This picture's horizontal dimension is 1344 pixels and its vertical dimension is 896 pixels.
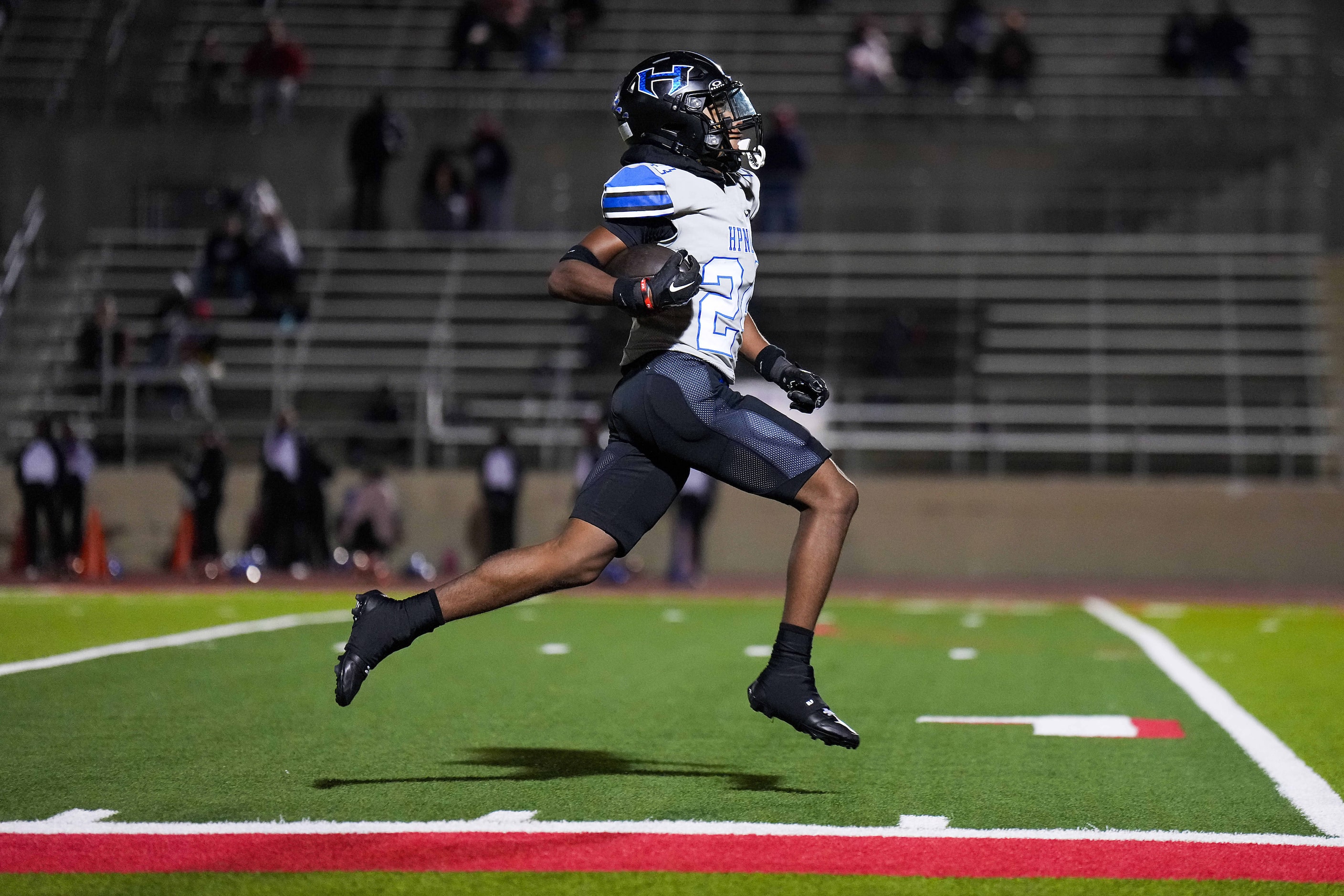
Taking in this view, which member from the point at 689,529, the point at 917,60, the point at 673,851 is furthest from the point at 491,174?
the point at 673,851

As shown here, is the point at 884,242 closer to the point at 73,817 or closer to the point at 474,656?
the point at 474,656

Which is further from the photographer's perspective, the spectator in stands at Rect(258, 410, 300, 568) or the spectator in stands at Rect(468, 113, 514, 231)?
the spectator in stands at Rect(468, 113, 514, 231)

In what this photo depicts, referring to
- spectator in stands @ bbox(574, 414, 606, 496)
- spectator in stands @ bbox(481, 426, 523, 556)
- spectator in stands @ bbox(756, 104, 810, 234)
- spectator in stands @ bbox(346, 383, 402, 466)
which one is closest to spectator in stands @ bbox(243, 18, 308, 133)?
spectator in stands @ bbox(756, 104, 810, 234)

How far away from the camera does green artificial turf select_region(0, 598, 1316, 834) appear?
4.83 meters

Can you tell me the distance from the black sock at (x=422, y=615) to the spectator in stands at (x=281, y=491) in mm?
13687

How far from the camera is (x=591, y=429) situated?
18422 millimetres

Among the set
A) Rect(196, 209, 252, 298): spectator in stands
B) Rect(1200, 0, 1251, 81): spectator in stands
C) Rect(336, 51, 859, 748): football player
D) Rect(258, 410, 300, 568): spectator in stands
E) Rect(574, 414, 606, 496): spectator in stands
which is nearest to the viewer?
Rect(336, 51, 859, 748): football player

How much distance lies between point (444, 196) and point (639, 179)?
19.1 meters

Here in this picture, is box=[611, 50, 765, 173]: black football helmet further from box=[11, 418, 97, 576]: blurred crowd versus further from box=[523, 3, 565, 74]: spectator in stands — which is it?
box=[523, 3, 565, 74]: spectator in stands

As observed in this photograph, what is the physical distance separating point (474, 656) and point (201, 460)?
9.94 meters

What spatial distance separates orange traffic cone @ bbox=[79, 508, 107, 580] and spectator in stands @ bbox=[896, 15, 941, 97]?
13217 mm

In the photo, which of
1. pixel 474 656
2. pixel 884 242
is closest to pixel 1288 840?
pixel 474 656

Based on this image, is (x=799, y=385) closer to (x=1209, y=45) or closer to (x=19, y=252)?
(x=19, y=252)

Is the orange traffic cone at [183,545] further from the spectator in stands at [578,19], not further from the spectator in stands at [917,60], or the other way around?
the spectator in stands at [917,60]
